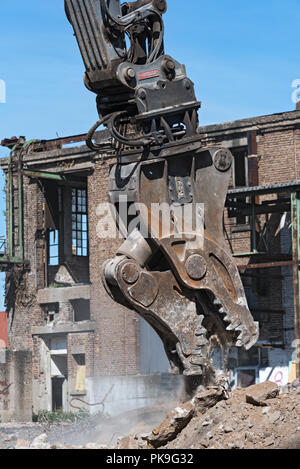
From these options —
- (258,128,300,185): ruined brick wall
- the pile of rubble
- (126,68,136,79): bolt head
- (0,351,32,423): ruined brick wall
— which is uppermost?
(258,128,300,185): ruined brick wall


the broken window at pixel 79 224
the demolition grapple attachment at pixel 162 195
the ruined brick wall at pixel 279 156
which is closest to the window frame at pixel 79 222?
the broken window at pixel 79 224

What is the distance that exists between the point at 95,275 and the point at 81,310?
155cm

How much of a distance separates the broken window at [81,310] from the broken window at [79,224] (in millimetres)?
2100

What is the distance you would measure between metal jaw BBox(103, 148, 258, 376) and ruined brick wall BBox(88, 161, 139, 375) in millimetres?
A: 18886

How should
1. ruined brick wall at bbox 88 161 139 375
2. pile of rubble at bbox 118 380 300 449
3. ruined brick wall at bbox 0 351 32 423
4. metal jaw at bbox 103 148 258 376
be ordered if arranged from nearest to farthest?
pile of rubble at bbox 118 380 300 449, metal jaw at bbox 103 148 258 376, ruined brick wall at bbox 88 161 139 375, ruined brick wall at bbox 0 351 32 423

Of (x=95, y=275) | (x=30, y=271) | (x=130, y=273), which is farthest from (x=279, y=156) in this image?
(x=130, y=273)

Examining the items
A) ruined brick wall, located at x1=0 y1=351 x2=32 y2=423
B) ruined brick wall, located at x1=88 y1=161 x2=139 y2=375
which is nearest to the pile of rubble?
ruined brick wall, located at x1=88 y1=161 x2=139 y2=375

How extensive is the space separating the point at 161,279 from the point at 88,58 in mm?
2791

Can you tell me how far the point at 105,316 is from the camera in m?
30.9

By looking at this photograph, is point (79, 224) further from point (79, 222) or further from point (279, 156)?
point (279, 156)

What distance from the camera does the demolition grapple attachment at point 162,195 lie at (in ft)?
36.6

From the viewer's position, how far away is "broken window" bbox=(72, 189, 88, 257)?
33.7m

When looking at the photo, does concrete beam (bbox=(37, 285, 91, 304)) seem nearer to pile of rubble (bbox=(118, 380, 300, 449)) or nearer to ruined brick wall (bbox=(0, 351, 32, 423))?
ruined brick wall (bbox=(0, 351, 32, 423))
